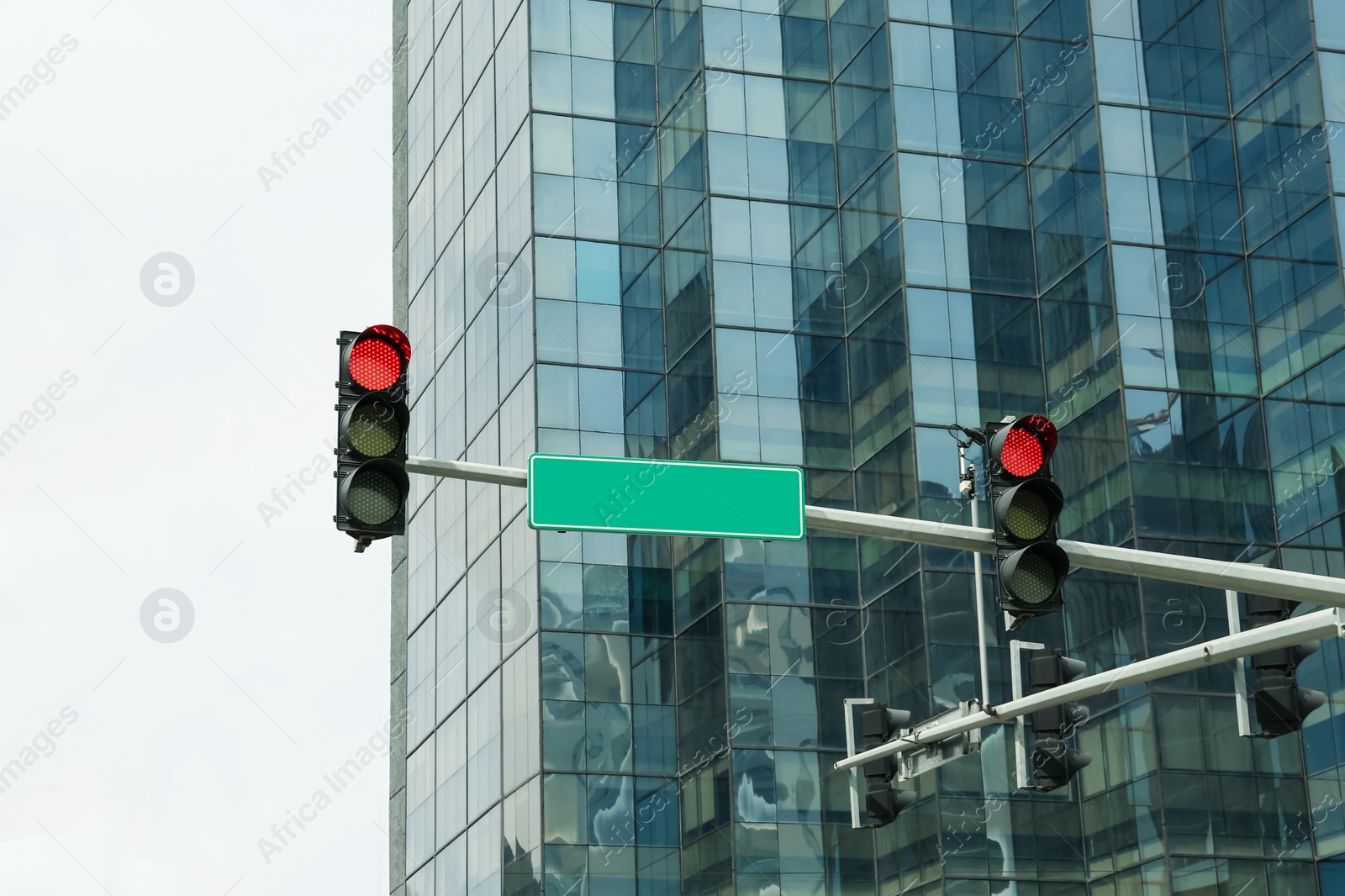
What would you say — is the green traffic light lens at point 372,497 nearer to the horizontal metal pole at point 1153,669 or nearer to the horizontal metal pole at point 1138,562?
the horizontal metal pole at point 1138,562

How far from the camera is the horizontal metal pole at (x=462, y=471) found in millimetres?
9156

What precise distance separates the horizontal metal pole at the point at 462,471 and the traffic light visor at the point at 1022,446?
7.95 feet

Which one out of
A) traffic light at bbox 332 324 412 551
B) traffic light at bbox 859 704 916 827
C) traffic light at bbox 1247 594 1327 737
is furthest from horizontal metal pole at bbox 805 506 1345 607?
traffic light at bbox 859 704 916 827

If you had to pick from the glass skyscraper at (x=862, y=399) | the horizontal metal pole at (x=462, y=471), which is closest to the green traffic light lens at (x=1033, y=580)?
the horizontal metal pole at (x=462, y=471)

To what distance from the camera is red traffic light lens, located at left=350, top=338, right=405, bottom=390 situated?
869 centimetres

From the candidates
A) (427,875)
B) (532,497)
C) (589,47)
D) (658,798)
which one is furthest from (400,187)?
(532,497)

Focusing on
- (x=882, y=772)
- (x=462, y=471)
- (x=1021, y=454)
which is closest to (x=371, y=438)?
(x=462, y=471)

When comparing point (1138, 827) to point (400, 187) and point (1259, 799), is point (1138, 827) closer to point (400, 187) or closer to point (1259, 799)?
point (1259, 799)

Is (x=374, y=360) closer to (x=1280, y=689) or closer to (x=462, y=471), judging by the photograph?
(x=462, y=471)

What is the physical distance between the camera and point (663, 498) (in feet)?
32.9

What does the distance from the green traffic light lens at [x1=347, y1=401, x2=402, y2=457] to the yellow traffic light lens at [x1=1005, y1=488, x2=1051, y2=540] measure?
304cm

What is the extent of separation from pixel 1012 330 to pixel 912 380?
222cm

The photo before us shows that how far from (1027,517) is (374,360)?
130 inches

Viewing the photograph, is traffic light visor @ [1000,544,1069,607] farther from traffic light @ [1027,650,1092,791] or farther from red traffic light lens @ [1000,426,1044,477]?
traffic light @ [1027,650,1092,791]
